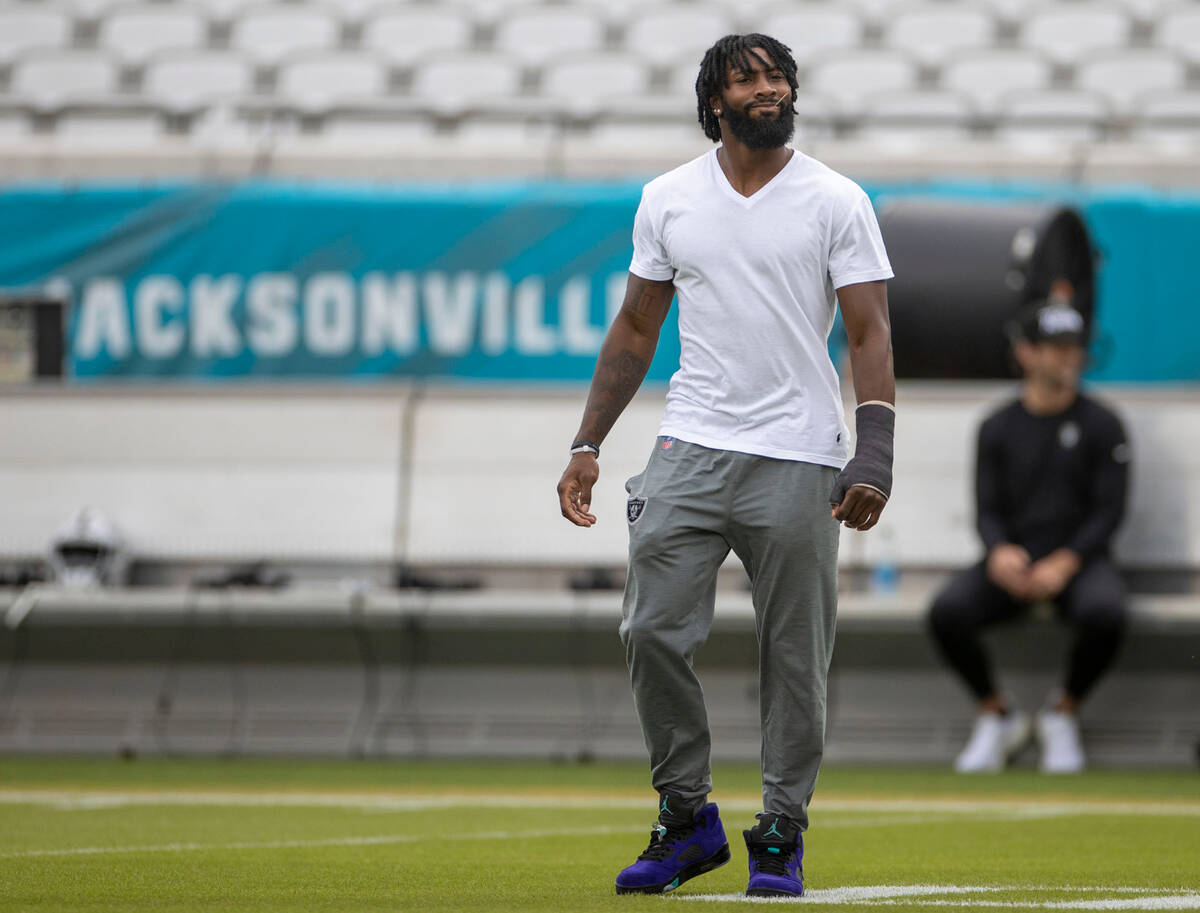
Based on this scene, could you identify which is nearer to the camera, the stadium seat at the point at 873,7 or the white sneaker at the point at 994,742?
the white sneaker at the point at 994,742

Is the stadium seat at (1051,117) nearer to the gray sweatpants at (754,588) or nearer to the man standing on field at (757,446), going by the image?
the man standing on field at (757,446)

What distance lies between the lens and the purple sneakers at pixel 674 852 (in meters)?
3.67

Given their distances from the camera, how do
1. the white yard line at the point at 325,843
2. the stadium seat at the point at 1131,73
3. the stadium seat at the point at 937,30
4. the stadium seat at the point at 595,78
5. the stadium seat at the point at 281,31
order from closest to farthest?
the white yard line at the point at 325,843 < the stadium seat at the point at 1131,73 < the stadium seat at the point at 595,78 < the stadium seat at the point at 937,30 < the stadium seat at the point at 281,31

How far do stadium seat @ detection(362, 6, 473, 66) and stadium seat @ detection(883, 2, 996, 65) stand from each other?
126 inches

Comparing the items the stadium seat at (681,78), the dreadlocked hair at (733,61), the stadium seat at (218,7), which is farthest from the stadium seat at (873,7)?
the dreadlocked hair at (733,61)

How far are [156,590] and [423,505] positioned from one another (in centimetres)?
125

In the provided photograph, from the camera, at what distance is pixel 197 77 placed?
14.2 m

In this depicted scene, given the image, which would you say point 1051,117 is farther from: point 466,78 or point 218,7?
point 218,7

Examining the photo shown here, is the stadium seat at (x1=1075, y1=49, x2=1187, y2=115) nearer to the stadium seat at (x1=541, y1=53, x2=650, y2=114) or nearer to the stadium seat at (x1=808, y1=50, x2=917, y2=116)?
the stadium seat at (x1=808, y1=50, x2=917, y2=116)

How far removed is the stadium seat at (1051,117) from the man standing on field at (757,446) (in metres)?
7.13

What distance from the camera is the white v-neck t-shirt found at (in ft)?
12.1

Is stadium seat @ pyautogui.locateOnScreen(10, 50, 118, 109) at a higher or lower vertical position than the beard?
higher

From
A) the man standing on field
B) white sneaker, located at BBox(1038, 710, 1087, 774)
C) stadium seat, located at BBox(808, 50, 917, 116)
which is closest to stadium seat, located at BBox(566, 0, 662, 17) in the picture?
stadium seat, located at BBox(808, 50, 917, 116)

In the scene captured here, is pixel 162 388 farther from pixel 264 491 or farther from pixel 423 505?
pixel 423 505
